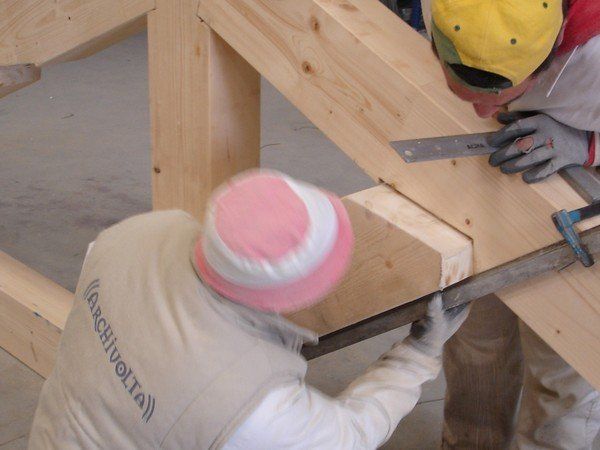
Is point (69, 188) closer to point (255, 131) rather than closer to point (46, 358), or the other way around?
point (46, 358)

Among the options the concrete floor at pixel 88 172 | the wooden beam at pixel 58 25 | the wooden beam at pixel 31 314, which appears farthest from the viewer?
the concrete floor at pixel 88 172

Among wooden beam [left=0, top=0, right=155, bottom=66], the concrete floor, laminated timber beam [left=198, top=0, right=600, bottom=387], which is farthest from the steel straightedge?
the concrete floor

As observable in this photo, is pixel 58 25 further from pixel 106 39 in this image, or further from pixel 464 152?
pixel 464 152

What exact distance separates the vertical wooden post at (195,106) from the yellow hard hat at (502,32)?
0.72 m

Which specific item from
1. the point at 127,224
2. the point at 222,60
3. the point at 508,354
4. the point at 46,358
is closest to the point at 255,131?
the point at 222,60

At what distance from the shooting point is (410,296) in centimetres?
164

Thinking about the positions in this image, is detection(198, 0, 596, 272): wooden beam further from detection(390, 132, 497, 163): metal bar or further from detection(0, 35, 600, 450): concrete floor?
detection(0, 35, 600, 450): concrete floor

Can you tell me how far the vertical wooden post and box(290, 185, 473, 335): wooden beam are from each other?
0.46 metres

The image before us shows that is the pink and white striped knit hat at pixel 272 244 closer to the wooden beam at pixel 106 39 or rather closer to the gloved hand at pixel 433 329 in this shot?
the gloved hand at pixel 433 329

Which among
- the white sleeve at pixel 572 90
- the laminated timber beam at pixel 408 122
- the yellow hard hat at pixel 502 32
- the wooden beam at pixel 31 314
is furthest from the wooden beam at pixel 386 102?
the wooden beam at pixel 31 314

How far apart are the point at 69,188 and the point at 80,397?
3133mm

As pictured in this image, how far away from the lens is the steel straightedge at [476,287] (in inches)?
57.6

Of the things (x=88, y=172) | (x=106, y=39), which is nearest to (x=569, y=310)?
(x=106, y=39)

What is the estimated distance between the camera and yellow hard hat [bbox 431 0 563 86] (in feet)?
4.25
